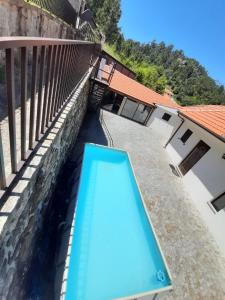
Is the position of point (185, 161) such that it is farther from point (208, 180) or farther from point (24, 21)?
point (24, 21)

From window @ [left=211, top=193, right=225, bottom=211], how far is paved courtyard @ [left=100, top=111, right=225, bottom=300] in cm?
100

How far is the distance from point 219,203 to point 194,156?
10.9 feet

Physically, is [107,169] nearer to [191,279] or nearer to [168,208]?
[168,208]

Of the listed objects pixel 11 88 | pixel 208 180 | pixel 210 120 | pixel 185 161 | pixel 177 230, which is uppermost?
pixel 11 88

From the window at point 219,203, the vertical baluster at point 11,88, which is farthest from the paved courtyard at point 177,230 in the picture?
the vertical baluster at point 11,88

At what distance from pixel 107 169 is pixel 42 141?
21.4 feet

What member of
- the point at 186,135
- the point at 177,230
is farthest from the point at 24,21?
the point at 186,135

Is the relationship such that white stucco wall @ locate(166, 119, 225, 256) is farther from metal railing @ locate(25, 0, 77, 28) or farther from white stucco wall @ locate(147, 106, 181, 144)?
metal railing @ locate(25, 0, 77, 28)

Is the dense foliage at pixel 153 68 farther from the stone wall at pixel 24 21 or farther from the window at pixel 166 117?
the stone wall at pixel 24 21

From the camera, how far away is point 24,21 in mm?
5090

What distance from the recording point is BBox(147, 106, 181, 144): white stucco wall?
16.9 m

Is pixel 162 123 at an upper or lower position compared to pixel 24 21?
lower

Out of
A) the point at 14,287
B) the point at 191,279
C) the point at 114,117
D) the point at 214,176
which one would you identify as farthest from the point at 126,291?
the point at 114,117

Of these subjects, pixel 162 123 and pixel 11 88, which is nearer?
pixel 11 88
